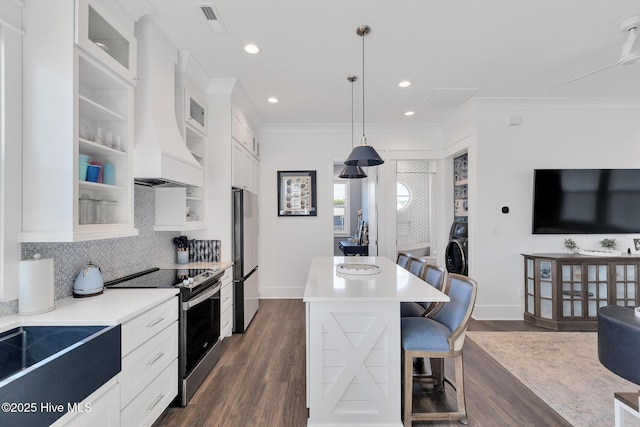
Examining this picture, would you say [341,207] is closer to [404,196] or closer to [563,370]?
[404,196]

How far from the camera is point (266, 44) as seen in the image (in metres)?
2.59

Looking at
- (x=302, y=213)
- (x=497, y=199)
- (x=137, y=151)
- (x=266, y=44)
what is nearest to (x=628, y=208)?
(x=497, y=199)

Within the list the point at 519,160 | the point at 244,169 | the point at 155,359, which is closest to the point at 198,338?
the point at 155,359

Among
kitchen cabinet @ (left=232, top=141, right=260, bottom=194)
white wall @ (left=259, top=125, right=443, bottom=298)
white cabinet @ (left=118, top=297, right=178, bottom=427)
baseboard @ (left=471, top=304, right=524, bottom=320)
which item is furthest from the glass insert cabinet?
white cabinet @ (left=118, top=297, right=178, bottom=427)

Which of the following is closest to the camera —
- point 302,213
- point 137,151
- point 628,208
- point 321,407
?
point 321,407

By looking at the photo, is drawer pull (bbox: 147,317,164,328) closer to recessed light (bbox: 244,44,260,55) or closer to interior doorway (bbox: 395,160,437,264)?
recessed light (bbox: 244,44,260,55)

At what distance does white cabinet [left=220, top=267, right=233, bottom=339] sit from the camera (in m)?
3.07

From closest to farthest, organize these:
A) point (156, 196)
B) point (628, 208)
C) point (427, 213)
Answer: point (156, 196), point (628, 208), point (427, 213)

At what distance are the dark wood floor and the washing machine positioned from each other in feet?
4.74

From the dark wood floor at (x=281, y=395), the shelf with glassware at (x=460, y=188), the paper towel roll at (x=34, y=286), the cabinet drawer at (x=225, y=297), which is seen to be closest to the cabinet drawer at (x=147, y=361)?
the dark wood floor at (x=281, y=395)

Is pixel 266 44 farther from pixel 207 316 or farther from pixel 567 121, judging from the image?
pixel 567 121

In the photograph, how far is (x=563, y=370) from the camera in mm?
2607

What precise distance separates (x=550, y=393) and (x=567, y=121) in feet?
11.2

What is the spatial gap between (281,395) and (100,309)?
139 centimetres
